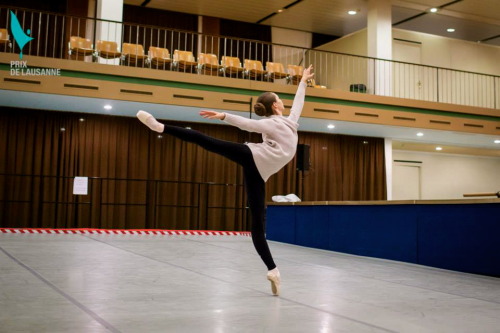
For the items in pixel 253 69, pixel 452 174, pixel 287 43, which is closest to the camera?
pixel 253 69

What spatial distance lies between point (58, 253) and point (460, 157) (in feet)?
54.0

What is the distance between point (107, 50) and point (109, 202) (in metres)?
3.89

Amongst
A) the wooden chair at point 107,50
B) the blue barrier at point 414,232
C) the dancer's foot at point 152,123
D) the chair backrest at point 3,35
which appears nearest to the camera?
the dancer's foot at point 152,123

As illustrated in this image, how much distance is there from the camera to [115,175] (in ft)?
45.5

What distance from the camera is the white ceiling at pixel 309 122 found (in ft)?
39.2

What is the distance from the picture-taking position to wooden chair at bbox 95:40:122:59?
1194 cm

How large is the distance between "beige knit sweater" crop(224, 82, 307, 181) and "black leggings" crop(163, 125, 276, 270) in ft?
0.17

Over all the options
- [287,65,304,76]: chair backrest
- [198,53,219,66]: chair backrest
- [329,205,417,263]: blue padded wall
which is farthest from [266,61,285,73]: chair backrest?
[329,205,417,263]: blue padded wall

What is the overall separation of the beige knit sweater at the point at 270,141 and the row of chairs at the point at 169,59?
9.04 m

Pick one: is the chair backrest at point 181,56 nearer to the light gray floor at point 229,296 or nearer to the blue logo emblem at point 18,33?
the blue logo emblem at point 18,33

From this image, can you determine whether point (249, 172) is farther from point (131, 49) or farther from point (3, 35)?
point (131, 49)

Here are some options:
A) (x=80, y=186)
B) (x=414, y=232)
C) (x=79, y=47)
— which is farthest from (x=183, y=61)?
(x=414, y=232)

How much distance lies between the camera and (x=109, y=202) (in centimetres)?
1370

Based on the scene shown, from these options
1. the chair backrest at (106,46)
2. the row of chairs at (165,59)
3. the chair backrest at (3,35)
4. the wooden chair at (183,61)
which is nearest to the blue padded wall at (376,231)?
the row of chairs at (165,59)
